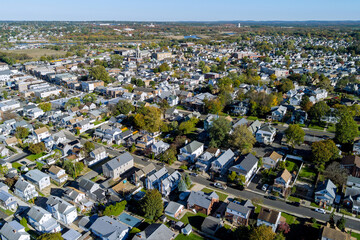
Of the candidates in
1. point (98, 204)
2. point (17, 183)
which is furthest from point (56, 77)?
point (98, 204)

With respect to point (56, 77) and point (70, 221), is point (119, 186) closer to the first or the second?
point (70, 221)

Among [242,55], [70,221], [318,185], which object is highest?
[242,55]

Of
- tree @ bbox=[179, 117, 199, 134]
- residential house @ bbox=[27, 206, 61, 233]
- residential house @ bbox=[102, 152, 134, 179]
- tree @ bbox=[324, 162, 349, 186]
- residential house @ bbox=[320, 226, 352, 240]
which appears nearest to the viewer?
residential house @ bbox=[320, 226, 352, 240]

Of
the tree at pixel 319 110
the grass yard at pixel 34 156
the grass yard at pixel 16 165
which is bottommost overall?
the grass yard at pixel 16 165

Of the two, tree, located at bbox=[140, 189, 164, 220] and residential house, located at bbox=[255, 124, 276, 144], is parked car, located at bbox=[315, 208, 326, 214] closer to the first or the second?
residential house, located at bbox=[255, 124, 276, 144]

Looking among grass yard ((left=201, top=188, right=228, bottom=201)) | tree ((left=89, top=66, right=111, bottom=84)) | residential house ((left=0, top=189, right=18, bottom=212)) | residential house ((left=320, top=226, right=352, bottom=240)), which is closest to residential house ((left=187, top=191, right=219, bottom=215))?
grass yard ((left=201, top=188, right=228, bottom=201))

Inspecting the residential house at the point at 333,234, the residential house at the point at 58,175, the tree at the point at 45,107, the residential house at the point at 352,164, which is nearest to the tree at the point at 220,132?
the residential house at the point at 352,164

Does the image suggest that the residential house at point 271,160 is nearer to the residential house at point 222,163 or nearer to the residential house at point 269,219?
the residential house at point 222,163
